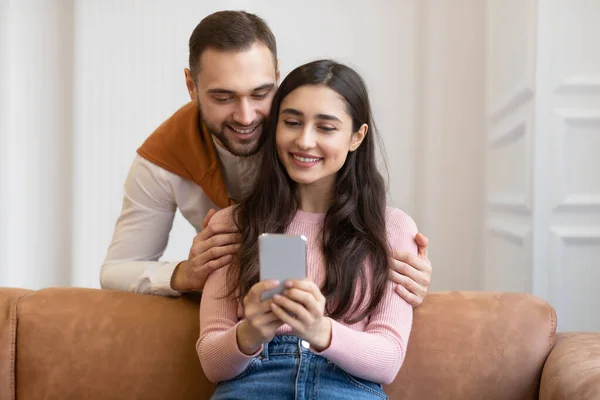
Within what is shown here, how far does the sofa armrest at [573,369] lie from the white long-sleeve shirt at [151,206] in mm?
902

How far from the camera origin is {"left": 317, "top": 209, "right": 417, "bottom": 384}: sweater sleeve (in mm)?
1325

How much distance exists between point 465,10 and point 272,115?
192 cm

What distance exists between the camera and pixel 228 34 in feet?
5.94

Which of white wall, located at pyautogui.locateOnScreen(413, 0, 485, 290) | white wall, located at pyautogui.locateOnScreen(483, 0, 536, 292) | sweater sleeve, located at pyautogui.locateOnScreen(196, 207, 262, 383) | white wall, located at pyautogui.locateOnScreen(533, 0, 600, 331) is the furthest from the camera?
white wall, located at pyautogui.locateOnScreen(413, 0, 485, 290)

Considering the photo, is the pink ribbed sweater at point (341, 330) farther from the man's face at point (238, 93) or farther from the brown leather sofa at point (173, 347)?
the man's face at point (238, 93)

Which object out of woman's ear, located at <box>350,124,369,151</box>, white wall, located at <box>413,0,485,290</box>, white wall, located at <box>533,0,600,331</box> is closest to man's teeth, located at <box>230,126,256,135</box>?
woman's ear, located at <box>350,124,369,151</box>

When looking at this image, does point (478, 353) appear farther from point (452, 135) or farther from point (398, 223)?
point (452, 135)

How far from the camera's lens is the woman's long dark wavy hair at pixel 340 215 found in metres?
1.49

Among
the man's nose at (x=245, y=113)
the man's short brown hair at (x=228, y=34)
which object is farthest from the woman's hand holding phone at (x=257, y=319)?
the man's short brown hair at (x=228, y=34)

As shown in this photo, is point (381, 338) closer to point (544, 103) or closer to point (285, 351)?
point (285, 351)

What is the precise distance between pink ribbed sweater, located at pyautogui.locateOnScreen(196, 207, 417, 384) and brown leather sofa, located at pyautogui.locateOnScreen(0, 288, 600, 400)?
0.42 ft

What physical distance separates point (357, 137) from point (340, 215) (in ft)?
0.63

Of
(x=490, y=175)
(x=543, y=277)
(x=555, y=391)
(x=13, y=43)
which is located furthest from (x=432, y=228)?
(x=13, y=43)

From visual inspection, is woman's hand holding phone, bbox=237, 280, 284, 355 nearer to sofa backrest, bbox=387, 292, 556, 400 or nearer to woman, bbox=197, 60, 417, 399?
woman, bbox=197, 60, 417, 399
